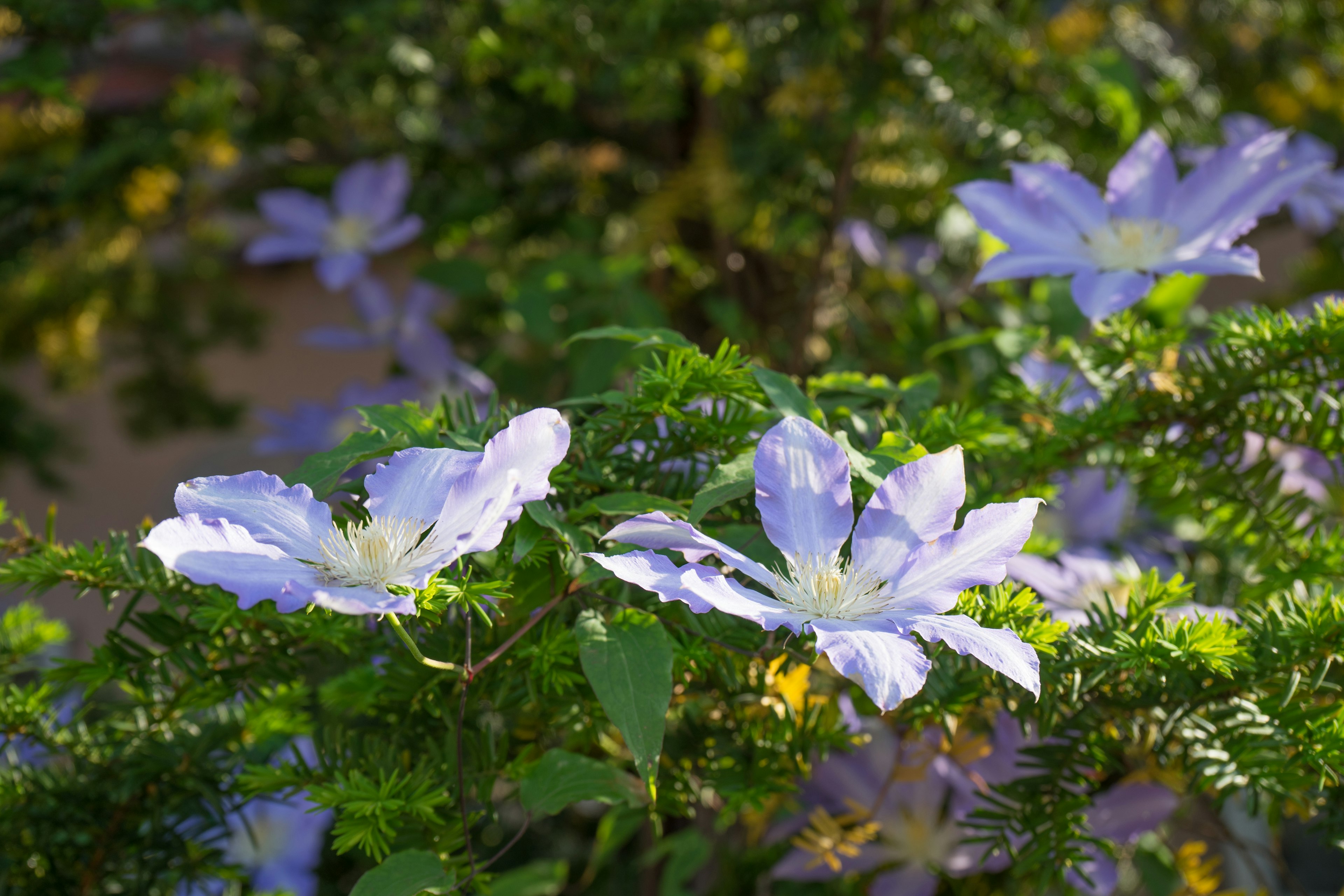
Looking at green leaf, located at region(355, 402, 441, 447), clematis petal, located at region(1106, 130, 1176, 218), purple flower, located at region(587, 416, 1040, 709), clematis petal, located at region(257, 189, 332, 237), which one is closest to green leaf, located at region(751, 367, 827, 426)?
purple flower, located at region(587, 416, 1040, 709)

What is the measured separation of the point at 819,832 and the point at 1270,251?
5.06 feet

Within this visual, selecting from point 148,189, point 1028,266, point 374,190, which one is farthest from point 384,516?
A: point 148,189

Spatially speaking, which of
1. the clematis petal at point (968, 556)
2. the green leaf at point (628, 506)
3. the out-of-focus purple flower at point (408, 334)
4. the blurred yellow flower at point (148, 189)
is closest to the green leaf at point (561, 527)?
the green leaf at point (628, 506)

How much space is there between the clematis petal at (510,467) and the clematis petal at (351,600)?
0.03 metres

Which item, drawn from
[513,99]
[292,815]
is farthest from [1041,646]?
[513,99]

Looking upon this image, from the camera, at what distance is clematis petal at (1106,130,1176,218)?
501mm

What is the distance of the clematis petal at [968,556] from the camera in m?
0.32

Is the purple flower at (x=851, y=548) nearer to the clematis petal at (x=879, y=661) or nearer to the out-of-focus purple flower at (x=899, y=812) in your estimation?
the clematis petal at (x=879, y=661)

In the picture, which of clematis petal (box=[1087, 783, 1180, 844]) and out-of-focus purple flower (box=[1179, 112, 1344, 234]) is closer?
clematis petal (box=[1087, 783, 1180, 844])

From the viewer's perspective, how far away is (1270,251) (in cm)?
164

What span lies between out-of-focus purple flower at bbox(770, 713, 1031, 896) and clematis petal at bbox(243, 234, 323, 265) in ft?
2.09

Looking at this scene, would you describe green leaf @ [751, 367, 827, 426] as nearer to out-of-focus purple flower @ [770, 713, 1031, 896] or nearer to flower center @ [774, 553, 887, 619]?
flower center @ [774, 553, 887, 619]

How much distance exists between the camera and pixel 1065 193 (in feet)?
1.65

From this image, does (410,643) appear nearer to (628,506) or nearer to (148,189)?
(628,506)
